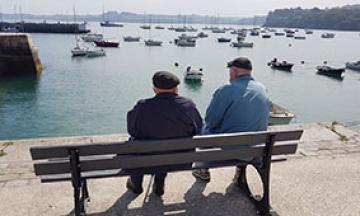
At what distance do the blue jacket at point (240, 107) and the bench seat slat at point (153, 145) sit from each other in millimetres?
313

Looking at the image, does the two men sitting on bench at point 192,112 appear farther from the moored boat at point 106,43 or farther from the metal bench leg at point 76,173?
the moored boat at point 106,43

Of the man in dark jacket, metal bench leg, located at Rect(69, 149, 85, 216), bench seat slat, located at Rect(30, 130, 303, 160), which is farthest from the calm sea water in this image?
metal bench leg, located at Rect(69, 149, 85, 216)

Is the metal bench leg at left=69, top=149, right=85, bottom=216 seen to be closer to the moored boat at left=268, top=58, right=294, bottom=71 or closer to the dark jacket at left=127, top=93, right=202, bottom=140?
the dark jacket at left=127, top=93, right=202, bottom=140

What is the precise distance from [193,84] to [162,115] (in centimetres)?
3254

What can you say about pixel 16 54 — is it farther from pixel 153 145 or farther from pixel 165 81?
pixel 153 145

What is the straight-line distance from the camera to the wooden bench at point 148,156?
3119 millimetres

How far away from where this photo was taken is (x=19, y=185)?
439 cm

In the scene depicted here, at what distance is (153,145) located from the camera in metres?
3.20

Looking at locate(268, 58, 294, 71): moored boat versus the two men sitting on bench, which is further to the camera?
locate(268, 58, 294, 71): moored boat

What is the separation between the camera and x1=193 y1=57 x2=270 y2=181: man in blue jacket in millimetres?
3752

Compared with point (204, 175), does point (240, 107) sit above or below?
above

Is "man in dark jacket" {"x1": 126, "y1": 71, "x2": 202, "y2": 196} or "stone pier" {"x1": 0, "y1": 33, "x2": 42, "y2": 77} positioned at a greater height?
"man in dark jacket" {"x1": 126, "y1": 71, "x2": 202, "y2": 196}

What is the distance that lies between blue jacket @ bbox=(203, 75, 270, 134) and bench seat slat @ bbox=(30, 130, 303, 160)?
31 cm

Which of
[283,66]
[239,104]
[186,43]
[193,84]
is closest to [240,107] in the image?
[239,104]
